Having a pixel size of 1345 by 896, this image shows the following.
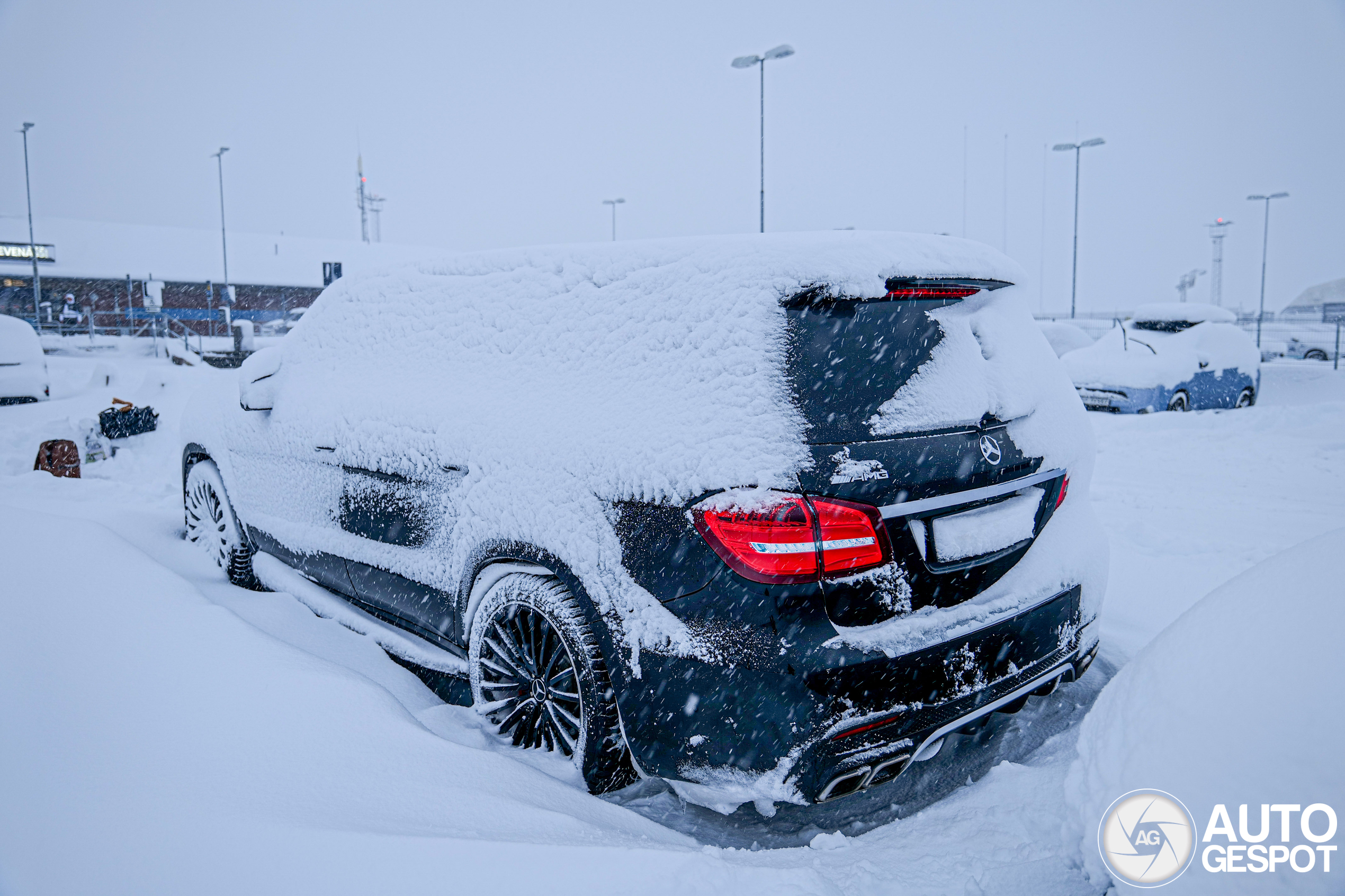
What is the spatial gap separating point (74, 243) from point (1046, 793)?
65666mm

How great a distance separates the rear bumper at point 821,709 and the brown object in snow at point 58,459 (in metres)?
7.65

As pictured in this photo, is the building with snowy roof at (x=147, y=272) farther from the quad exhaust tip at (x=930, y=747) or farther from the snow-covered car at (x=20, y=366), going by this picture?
the quad exhaust tip at (x=930, y=747)

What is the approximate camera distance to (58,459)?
764cm

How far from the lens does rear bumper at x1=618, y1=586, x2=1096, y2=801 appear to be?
6.69 feet

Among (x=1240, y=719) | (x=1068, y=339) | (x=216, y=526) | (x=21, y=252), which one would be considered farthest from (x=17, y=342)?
(x=21, y=252)

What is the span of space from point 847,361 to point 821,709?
895 millimetres

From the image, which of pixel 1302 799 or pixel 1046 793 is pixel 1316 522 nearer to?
pixel 1046 793

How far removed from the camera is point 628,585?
2283 millimetres

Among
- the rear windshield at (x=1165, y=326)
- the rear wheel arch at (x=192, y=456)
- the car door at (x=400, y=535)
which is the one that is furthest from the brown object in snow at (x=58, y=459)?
the rear windshield at (x=1165, y=326)

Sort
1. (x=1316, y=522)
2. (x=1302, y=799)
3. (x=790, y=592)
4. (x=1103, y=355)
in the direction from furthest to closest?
(x=1103, y=355)
(x=1316, y=522)
(x=790, y=592)
(x=1302, y=799)

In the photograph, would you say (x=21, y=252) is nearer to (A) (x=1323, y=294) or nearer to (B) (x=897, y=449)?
(B) (x=897, y=449)

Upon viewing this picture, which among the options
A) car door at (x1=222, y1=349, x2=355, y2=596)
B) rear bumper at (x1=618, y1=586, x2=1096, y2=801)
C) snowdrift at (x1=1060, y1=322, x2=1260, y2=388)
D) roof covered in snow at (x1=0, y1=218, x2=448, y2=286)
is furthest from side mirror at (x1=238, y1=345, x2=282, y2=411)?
roof covered in snow at (x1=0, y1=218, x2=448, y2=286)

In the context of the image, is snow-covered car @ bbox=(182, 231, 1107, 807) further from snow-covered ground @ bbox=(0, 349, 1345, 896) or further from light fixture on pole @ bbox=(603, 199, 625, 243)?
light fixture on pole @ bbox=(603, 199, 625, 243)

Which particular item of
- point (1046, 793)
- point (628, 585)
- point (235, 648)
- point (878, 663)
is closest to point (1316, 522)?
point (1046, 793)
